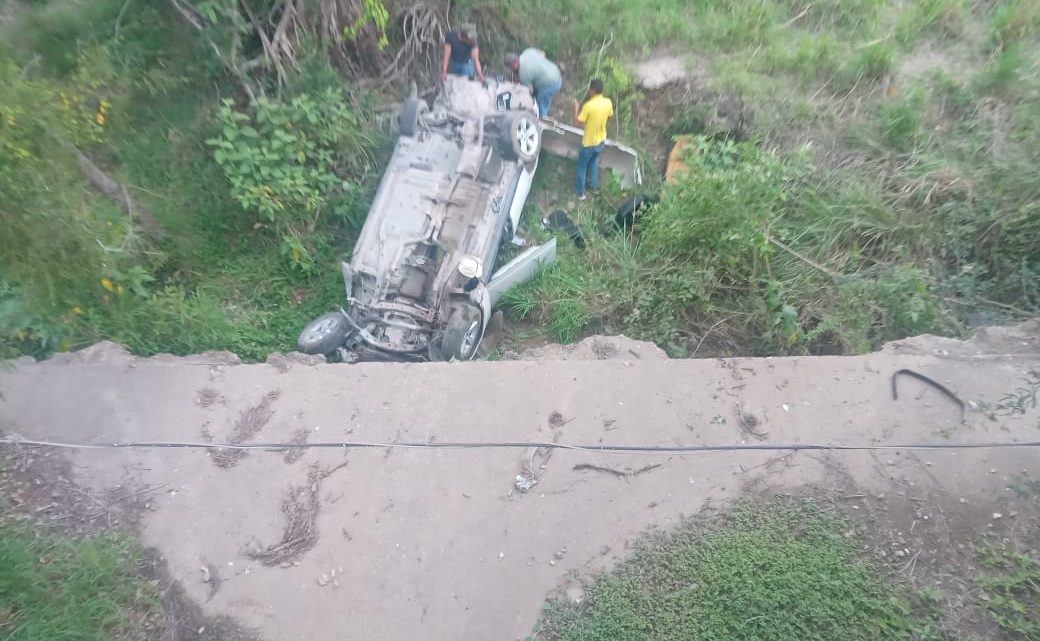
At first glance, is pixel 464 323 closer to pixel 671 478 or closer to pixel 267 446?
pixel 267 446

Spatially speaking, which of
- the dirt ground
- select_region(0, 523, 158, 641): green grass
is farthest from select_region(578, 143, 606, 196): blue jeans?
select_region(0, 523, 158, 641): green grass

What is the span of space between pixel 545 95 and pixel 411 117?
5.86ft

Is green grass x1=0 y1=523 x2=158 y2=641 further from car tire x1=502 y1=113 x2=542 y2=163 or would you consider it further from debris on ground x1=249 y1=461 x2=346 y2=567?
car tire x1=502 y1=113 x2=542 y2=163

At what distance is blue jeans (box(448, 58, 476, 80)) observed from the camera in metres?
6.62

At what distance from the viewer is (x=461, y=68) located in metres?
6.67

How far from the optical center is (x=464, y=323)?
4832 millimetres

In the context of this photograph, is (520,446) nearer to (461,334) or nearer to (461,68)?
(461,334)

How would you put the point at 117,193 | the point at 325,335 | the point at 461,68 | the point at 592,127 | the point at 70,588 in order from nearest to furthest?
the point at 70,588 < the point at 325,335 < the point at 117,193 < the point at 592,127 < the point at 461,68

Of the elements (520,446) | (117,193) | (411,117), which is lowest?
(520,446)

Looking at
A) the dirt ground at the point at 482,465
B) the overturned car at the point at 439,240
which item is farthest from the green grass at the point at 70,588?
the overturned car at the point at 439,240

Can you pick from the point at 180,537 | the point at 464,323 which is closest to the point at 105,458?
the point at 180,537

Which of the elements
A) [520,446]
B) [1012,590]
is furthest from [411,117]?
[1012,590]

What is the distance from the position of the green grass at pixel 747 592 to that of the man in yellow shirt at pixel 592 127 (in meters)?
4.00

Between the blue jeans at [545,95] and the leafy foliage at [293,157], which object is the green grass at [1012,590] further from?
the blue jeans at [545,95]
